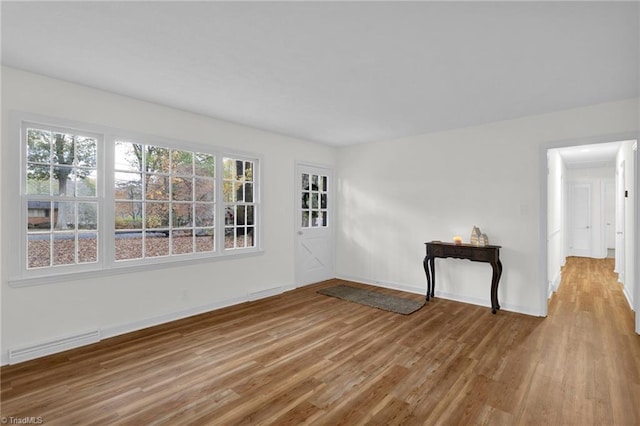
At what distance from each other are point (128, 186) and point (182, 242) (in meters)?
0.93

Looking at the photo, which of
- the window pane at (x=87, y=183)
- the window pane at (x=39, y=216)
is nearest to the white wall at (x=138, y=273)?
the window pane at (x=39, y=216)

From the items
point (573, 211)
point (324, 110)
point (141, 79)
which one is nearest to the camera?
point (141, 79)

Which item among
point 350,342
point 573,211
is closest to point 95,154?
point 350,342

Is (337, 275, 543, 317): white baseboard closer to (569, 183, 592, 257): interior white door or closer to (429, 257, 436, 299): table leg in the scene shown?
(429, 257, 436, 299): table leg

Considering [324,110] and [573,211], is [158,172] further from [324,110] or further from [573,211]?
[573,211]

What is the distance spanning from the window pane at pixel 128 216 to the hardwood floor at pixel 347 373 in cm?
122

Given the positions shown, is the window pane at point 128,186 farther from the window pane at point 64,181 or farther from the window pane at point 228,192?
the window pane at point 228,192

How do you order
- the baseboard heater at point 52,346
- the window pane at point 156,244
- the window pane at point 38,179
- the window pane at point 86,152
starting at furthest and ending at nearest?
the window pane at point 156,244 → the window pane at point 86,152 → the window pane at point 38,179 → the baseboard heater at point 52,346

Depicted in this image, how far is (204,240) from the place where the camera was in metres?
4.29

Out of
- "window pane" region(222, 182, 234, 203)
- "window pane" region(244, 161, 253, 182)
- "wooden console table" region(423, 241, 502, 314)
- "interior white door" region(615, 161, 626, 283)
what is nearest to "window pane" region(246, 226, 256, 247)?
"window pane" region(222, 182, 234, 203)

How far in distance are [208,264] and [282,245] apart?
136 centimetres

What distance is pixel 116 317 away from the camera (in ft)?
11.2

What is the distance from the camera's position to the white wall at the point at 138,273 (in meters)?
2.84

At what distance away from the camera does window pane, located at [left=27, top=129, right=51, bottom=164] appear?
298cm
